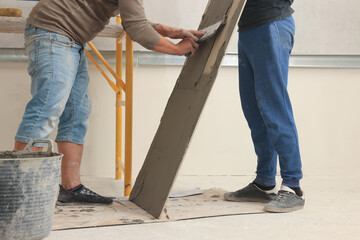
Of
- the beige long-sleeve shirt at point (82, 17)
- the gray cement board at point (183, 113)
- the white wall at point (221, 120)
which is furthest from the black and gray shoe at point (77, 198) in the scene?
the white wall at point (221, 120)

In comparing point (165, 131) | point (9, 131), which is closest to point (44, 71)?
point (165, 131)

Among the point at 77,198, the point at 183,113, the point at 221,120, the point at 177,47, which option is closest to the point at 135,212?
the point at 77,198

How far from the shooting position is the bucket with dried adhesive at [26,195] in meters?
1.30

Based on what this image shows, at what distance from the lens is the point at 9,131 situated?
113 inches

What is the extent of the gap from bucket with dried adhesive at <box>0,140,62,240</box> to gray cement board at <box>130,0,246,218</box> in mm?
504

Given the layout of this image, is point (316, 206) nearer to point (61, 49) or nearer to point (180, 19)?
point (61, 49)

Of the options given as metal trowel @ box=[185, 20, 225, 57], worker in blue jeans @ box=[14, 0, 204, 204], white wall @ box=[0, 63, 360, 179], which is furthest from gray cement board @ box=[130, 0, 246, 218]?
white wall @ box=[0, 63, 360, 179]

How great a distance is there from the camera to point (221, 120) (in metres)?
3.13

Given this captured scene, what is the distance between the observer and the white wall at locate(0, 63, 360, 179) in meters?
2.89

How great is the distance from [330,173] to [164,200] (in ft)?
6.35

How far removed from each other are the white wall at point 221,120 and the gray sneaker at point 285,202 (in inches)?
47.2

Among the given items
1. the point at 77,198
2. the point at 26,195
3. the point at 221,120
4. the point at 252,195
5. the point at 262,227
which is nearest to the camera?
the point at 26,195

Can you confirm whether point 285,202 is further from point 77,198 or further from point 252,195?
point 77,198

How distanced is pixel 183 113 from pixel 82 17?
1.96ft
